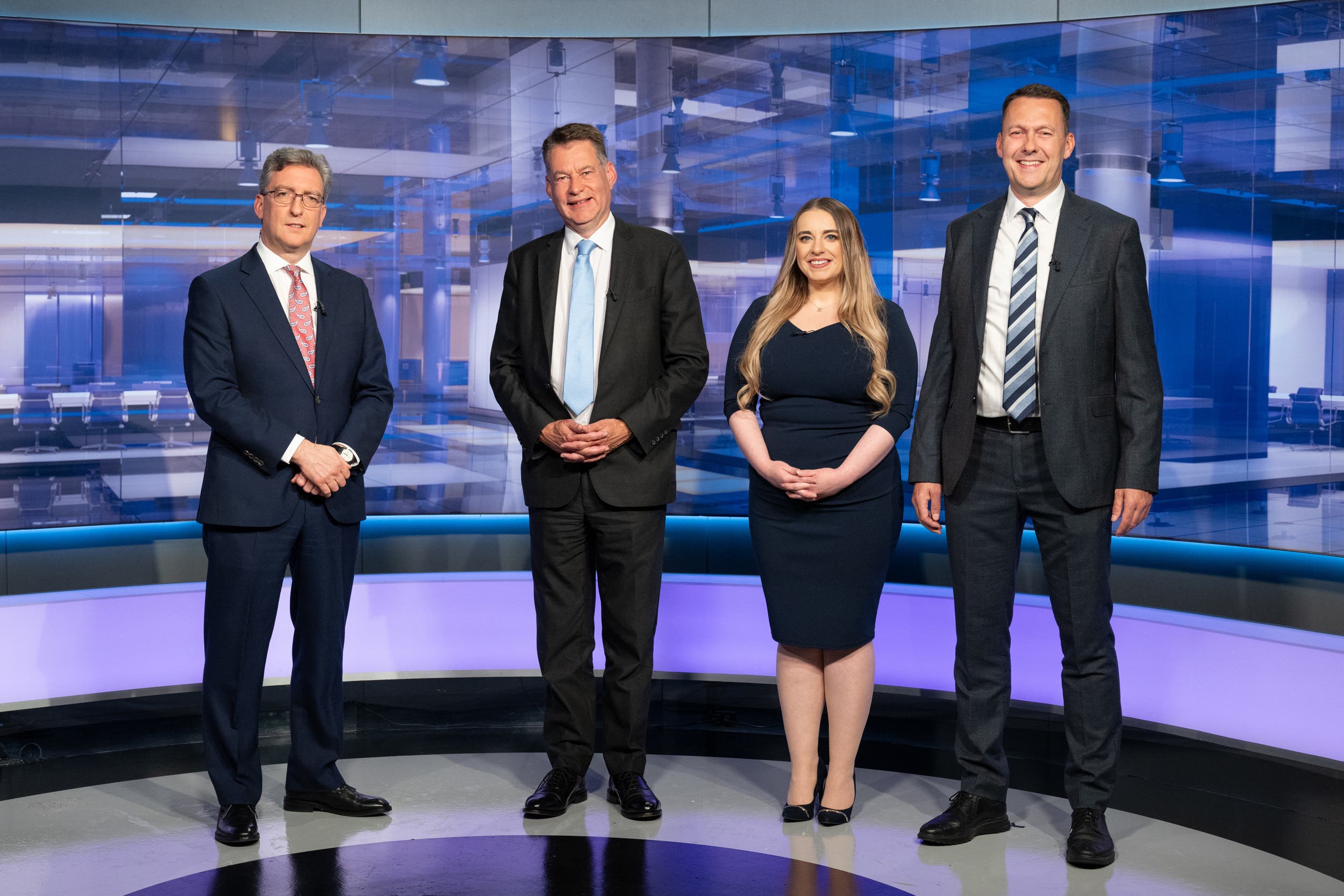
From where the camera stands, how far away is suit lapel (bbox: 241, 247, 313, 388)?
3.22 m

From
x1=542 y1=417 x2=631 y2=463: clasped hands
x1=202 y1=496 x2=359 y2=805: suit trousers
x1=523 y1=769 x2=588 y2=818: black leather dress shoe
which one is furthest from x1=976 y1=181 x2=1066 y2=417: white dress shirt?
x1=202 y1=496 x2=359 y2=805: suit trousers

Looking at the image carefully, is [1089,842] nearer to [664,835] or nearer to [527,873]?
[664,835]

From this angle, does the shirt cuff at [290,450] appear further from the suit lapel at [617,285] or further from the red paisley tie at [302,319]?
the suit lapel at [617,285]

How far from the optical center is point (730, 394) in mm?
3375

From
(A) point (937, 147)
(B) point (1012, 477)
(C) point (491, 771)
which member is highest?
(A) point (937, 147)

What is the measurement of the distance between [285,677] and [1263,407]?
3.54 meters

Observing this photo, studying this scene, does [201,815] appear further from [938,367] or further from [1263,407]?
[1263,407]

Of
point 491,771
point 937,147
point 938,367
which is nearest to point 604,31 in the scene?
point 937,147

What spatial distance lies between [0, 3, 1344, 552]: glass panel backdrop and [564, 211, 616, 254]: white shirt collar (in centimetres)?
194

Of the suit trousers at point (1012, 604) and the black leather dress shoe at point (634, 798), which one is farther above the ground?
the suit trousers at point (1012, 604)

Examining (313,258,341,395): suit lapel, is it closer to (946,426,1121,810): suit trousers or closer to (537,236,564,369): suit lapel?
(537,236,564,369): suit lapel

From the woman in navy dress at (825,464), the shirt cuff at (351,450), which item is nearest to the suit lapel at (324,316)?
the shirt cuff at (351,450)

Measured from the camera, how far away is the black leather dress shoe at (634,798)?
3301mm

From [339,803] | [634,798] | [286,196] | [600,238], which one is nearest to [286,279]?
[286,196]
